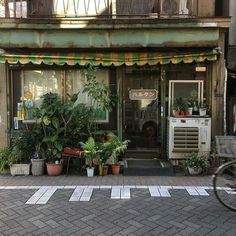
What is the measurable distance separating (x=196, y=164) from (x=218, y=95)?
6.62 feet

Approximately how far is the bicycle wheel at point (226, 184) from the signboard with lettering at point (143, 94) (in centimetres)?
403

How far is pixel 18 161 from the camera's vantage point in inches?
318

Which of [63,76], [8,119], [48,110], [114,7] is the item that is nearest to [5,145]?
[8,119]

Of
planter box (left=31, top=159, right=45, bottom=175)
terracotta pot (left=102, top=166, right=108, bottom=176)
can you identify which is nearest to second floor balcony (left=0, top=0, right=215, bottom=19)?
planter box (left=31, top=159, right=45, bottom=175)

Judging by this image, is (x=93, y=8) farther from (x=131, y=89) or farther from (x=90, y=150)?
(x=90, y=150)

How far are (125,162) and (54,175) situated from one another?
1.91 m

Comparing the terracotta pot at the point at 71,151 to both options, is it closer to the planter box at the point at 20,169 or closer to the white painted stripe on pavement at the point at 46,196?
the planter box at the point at 20,169

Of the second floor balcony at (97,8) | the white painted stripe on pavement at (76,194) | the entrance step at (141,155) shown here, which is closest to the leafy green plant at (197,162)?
the entrance step at (141,155)

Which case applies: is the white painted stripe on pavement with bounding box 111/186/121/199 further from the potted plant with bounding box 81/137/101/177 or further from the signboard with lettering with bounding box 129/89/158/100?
the signboard with lettering with bounding box 129/89/158/100

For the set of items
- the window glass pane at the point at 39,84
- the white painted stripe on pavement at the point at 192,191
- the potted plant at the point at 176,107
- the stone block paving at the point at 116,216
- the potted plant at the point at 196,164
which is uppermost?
the window glass pane at the point at 39,84

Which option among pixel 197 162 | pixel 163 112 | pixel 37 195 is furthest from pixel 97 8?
pixel 37 195

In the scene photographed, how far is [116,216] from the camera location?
200 inches

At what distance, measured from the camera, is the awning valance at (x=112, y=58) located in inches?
321

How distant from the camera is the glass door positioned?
29.8 ft
